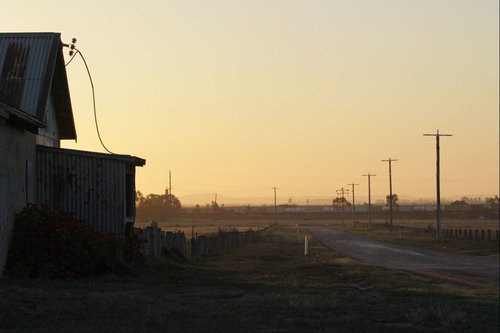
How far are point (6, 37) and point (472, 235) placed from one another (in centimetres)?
5293

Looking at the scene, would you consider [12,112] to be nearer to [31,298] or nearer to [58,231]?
[58,231]

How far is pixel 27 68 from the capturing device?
2244 centimetres

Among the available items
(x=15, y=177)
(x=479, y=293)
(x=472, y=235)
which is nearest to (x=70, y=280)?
(x=15, y=177)

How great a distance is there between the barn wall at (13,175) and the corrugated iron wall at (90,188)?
0.96 meters

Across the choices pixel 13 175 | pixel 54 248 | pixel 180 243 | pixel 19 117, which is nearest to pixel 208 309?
pixel 54 248

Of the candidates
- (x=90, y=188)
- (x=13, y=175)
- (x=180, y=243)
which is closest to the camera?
(x=13, y=175)

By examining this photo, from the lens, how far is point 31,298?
1293cm

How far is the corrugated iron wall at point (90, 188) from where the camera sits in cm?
2175

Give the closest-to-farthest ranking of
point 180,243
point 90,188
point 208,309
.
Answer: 1. point 208,309
2. point 90,188
3. point 180,243

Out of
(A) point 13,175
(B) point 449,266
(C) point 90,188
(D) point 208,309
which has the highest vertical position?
(A) point 13,175

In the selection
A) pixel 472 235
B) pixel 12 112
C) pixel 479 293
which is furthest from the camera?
pixel 472 235

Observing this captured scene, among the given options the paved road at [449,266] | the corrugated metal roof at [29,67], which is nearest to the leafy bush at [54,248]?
the corrugated metal roof at [29,67]

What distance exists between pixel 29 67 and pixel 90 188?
4.05m

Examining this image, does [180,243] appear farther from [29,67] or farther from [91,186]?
[29,67]
